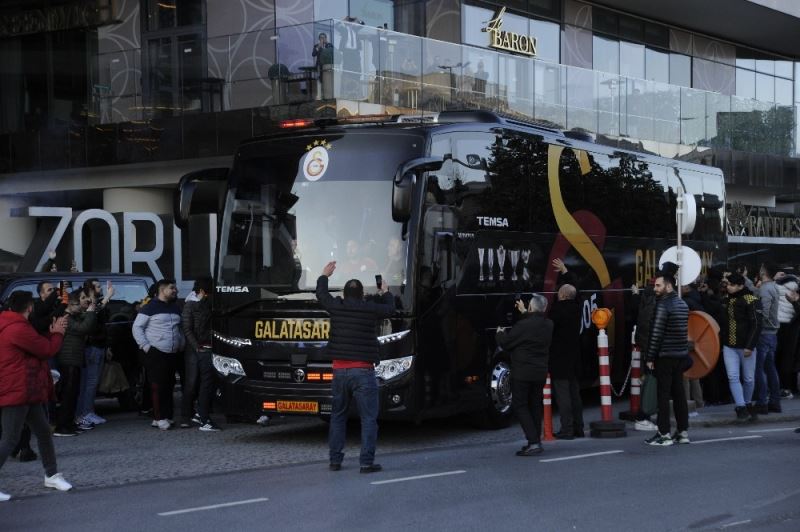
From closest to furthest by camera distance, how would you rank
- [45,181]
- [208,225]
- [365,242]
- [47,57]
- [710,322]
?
1. [365,242]
2. [710,322]
3. [208,225]
4. [45,181]
5. [47,57]

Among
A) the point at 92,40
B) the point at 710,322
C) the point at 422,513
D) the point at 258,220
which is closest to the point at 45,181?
the point at 92,40

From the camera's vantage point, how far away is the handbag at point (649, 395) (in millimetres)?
14578

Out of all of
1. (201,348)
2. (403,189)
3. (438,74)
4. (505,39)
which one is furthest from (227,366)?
(505,39)

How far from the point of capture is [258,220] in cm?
1330

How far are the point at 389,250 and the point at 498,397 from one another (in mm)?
2675

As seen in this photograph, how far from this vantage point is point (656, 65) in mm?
36719

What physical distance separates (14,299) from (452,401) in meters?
4.94

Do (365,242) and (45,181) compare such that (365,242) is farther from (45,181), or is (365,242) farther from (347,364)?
(45,181)

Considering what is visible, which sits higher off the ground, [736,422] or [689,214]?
[689,214]

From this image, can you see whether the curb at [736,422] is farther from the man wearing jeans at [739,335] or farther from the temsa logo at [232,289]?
the temsa logo at [232,289]

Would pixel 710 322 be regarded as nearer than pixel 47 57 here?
Yes

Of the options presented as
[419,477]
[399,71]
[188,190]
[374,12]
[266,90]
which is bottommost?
[419,477]

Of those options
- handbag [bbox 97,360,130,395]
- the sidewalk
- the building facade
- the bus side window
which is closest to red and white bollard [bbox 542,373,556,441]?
the sidewalk

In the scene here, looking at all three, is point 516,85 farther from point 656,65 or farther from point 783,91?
point 783,91
